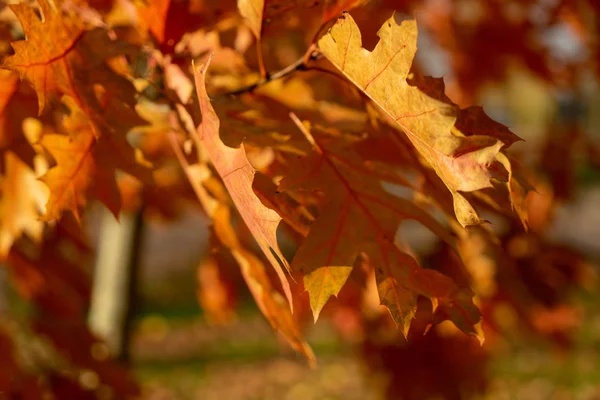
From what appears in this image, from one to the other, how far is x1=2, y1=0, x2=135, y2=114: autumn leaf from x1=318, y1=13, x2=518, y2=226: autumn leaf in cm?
27

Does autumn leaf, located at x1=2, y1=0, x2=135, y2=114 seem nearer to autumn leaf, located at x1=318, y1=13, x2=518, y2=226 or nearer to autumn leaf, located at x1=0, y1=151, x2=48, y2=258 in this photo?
autumn leaf, located at x1=318, y1=13, x2=518, y2=226

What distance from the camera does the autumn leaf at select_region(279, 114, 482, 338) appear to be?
763 mm

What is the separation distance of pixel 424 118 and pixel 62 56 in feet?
1.26

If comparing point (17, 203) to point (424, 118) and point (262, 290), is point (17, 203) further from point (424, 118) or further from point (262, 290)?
point (424, 118)

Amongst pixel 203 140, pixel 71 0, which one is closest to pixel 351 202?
pixel 203 140

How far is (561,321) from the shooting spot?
277cm

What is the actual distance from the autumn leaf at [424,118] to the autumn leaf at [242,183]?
13 centimetres

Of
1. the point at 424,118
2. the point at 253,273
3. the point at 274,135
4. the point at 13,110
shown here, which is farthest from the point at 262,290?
the point at 13,110

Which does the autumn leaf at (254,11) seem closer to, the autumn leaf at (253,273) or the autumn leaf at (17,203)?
the autumn leaf at (253,273)

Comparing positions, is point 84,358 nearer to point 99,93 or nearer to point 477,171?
point 99,93

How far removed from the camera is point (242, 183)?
677mm

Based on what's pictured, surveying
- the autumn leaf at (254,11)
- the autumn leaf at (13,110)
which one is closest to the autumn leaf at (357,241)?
the autumn leaf at (254,11)

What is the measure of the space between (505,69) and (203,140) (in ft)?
6.26

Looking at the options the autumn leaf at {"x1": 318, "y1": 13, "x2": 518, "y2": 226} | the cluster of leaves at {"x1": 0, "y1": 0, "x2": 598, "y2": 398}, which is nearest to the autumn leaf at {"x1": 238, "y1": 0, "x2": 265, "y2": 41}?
the cluster of leaves at {"x1": 0, "y1": 0, "x2": 598, "y2": 398}
